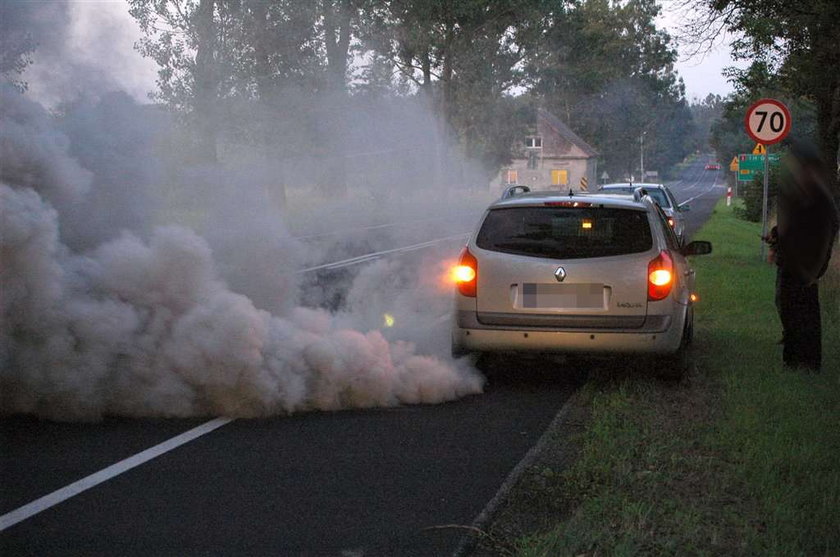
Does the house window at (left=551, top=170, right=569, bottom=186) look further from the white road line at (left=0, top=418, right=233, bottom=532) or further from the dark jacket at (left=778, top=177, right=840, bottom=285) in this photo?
the white road line at (left=0, top=418, right=233, bottom=532)

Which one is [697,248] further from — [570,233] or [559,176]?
[559,176]

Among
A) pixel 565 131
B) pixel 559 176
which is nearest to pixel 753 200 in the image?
pixel 559 176

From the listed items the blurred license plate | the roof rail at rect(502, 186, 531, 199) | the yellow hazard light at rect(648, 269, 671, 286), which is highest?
the roof rail at rect(502, 186, 531, 199)

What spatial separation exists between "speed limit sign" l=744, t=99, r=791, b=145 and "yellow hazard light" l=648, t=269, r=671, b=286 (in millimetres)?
8809

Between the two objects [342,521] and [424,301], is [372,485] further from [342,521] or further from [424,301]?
[424,301]

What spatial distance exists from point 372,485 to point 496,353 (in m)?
2.82

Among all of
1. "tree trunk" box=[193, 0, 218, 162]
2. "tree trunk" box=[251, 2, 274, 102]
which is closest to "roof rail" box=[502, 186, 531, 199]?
"tree trunk" box=[193, 0, 218, 162]

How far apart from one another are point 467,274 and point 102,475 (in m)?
3.41

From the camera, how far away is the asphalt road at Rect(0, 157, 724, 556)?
427 centimetres

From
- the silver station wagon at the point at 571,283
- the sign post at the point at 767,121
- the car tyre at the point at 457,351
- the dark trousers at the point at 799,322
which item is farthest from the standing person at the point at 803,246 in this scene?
the sign post at the point at 767,121

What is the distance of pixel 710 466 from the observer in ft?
17.7

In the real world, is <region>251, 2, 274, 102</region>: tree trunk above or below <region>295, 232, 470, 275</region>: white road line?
above

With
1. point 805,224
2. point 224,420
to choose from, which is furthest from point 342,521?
point 805,224

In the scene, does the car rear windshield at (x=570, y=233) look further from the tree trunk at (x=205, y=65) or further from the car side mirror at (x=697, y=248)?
the tree trunk at (x=205, y=65)
